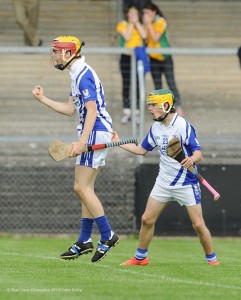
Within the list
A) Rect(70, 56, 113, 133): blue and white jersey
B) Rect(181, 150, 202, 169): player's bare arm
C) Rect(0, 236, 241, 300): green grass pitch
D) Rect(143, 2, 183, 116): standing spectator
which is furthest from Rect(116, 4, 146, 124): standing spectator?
Rect(181, 150, 202, 169): player's bare arm

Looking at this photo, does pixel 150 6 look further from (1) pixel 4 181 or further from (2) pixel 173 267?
(2) pixel 173 267

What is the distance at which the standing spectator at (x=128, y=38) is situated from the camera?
16922 mm

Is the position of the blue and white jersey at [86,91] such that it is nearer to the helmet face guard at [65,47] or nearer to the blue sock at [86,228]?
the helmet face guard at [65,47]

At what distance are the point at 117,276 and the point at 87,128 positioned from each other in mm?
1539

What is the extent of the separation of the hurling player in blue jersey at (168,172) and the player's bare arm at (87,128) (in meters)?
0.44

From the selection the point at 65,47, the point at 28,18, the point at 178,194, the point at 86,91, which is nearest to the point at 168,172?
the point at 178,194

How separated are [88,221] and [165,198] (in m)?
0.79

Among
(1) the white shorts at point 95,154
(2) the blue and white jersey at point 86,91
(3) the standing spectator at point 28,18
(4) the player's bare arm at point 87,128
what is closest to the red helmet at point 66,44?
(2) the blue and white jersey at point 86,91

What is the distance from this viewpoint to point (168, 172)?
11117 millimetres

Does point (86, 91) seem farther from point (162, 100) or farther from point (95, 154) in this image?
point (162, 100)

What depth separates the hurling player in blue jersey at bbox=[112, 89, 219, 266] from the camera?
431 inches

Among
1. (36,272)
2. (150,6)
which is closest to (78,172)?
(36,272)

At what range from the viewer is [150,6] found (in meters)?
17.4

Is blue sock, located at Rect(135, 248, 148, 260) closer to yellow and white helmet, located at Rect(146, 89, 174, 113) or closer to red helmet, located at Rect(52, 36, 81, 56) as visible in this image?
yellow and white helmet, located at Rect(146, 89, 174, 113)
